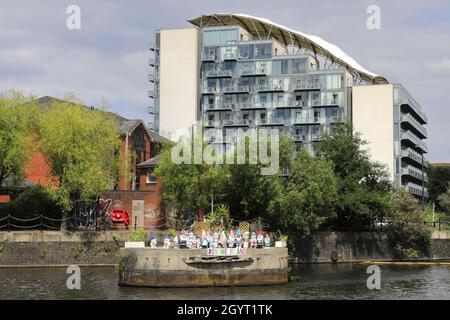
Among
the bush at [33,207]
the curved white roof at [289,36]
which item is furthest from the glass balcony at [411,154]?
the bush at [33,207]

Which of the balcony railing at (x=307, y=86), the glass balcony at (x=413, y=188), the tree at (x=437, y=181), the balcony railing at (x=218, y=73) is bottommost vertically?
the glass balcony at (x=413, y=188)

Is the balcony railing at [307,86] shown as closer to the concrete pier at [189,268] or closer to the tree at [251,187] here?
the tree at [251,187]

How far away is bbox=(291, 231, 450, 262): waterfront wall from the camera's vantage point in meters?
70.0

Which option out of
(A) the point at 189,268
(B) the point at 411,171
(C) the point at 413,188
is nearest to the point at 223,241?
(A) the point at 189,268

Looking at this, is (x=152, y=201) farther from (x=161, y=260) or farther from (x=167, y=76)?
(x=167, y=76)

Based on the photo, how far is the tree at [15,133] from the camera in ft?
212

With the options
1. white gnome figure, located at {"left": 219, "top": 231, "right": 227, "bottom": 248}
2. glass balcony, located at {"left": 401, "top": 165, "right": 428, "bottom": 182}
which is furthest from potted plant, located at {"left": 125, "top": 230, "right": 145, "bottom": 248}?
glass balcony, located at {"left": 401, "top": 165, "right": 428, "bottom": 182}

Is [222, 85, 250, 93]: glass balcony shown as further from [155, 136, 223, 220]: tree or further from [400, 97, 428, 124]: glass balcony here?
[155, 136, 223, 220]: tree

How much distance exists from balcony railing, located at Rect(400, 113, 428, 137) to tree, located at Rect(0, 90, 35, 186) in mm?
75439

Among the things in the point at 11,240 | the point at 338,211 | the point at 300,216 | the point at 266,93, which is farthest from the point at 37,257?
the point at 266,93

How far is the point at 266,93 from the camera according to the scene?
12575 centimetres

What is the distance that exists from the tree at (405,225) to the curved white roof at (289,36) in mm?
57770

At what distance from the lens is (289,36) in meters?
130

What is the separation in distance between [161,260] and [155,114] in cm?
→ 8668
